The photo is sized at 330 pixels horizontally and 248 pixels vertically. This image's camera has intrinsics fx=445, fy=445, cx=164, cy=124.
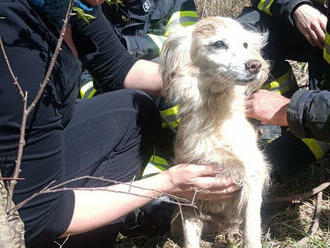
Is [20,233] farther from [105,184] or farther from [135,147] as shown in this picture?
[135,147]

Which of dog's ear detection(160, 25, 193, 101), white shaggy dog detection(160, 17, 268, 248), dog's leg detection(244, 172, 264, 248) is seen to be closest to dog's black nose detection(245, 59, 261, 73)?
white shaggy dog detection(160, 17, 268, 248)

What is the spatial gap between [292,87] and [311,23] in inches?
23.5

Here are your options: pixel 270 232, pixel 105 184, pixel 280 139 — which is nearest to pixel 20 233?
pixel 105 184

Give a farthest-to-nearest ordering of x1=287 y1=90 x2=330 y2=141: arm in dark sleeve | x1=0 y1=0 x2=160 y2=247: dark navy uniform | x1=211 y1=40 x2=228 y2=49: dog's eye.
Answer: x1=211 y1=40 x2=228 y2=49: dog's eye → x1=287 y1=90 x2=330 y2=141: arm in dark sleeve → x1=0 y1=0 x2=160 y2=247: dark navy uniform

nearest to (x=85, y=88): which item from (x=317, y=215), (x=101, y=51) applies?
(x=101, y=51)

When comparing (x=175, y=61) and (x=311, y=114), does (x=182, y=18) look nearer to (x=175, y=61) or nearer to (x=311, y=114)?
(x=175, y=61)

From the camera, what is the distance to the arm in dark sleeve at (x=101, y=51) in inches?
82.7

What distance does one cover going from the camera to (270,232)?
225 centimetres

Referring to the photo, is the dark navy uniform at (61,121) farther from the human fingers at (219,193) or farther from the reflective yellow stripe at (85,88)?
the reflective yellow stripe at (85,88)

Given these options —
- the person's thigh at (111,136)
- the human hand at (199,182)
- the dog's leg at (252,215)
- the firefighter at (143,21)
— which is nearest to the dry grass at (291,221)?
the dog's leg at (252,215)

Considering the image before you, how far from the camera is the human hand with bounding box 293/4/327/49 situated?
2.24 m

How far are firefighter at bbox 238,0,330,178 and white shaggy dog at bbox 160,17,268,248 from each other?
0.55 feet

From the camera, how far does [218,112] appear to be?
6.75 feet

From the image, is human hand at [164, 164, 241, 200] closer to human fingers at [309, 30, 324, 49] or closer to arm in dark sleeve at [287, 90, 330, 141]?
arm in dark sleeve at [287, 90, 330, 141]
